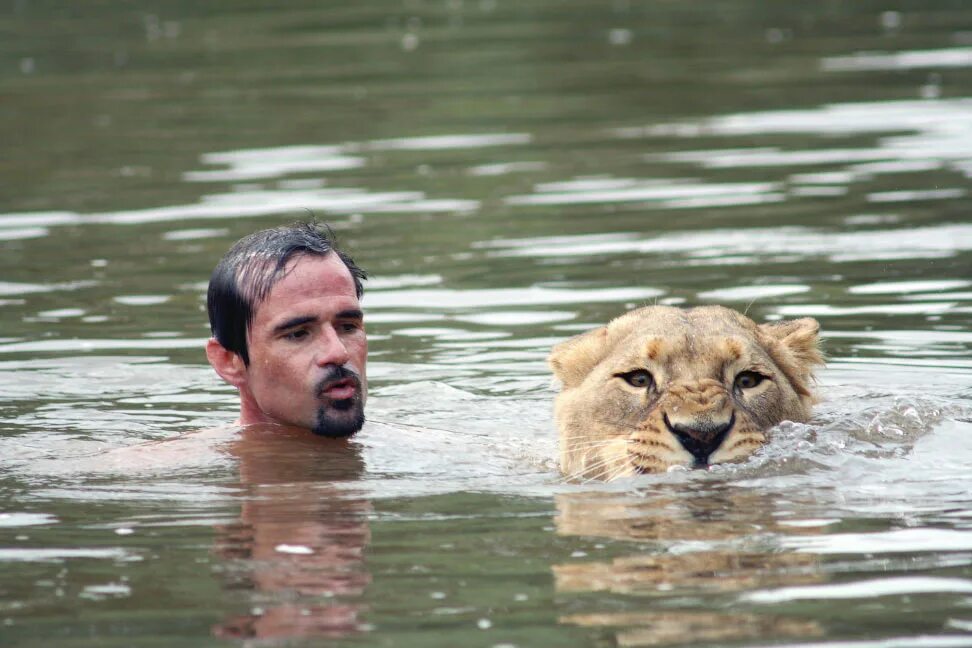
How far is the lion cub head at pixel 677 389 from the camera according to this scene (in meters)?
6.89

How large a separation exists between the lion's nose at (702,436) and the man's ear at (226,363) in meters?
2.32

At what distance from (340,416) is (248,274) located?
0.75 m

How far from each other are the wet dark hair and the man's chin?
47cm

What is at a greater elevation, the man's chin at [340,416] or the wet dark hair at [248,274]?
the wet dark hair at [248,274]

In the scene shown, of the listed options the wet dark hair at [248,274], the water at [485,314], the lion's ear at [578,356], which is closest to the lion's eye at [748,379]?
the water at [485,314]

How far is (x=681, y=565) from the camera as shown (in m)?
5.83

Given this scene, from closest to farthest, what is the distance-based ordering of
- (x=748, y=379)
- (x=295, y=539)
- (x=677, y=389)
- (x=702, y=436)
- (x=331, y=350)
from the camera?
(x=295, y=539) < (x=702, y=436) < (x=677, y=389) < (x=748, y=379) < (x=331, y=350)

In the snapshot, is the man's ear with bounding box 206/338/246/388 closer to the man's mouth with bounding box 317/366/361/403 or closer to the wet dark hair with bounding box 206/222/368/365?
A: the wet dark hair with bounding box 206/222/368/365

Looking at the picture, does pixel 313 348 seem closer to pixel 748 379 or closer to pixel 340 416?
pixel 340 416

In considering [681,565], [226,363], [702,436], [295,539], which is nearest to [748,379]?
[702,436]

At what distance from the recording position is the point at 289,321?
7996mm

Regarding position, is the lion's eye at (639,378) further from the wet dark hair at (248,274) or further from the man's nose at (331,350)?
the wet dark hair at (248,274)

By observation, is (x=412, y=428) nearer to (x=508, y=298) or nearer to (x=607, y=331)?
(x=607, y=331)

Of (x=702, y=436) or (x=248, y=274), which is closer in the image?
(x=702, y=436)
